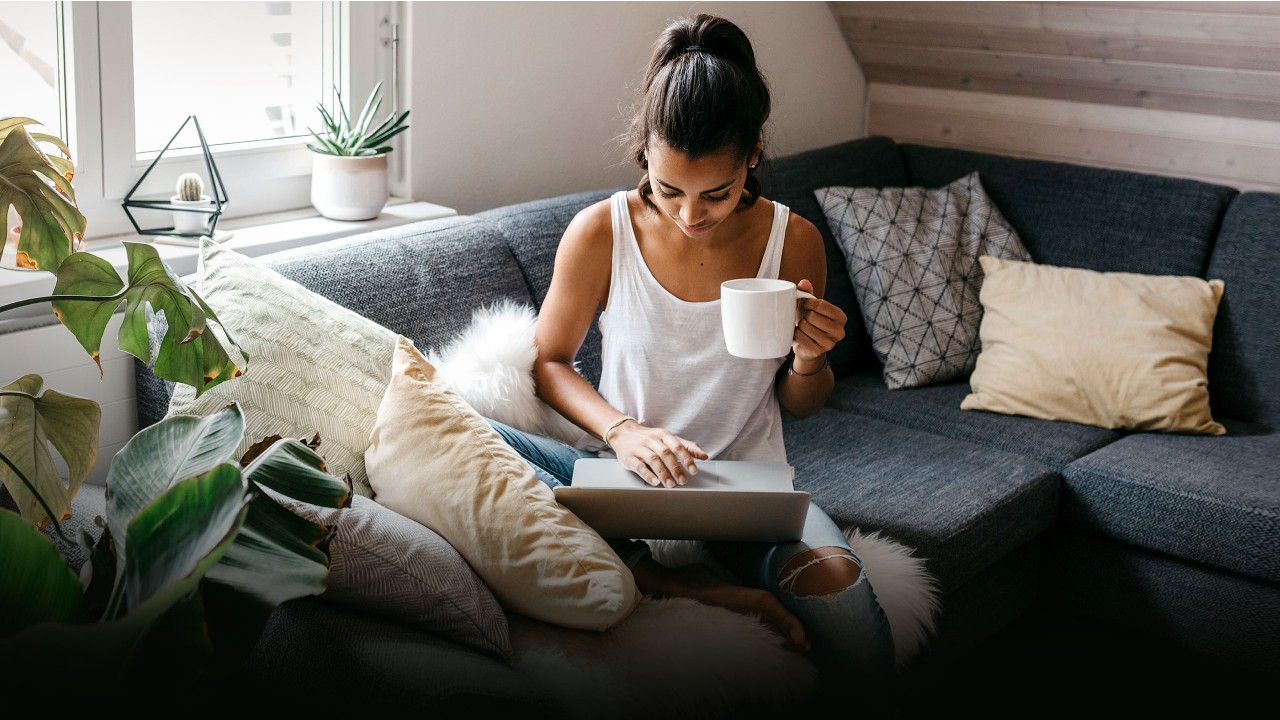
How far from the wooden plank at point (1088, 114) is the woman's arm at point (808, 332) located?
1.68 meters

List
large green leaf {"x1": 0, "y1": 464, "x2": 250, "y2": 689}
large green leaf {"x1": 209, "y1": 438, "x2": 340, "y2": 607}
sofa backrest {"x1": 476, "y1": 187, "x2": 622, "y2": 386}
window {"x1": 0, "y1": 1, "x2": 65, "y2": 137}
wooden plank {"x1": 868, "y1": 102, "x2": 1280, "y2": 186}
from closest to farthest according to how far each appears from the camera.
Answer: large green leaf {"x1": 0, "y1": 464, "x2": 250, "y2": 689}
large green leaf {"x1": 209, "y1": 438, "x2": 340, "y2": 607}
window {"x1": 0, "y1": 1, "x2": 65, "y2": 137}
sofa backrest {"x1": 476, "y1": 187, "x2": 622, "y2": 386}
wooden plank {"x1": 868, "y1": 102, "x2": 1280, "y2": 186}

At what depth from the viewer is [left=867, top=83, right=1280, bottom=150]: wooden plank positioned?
9.32ft

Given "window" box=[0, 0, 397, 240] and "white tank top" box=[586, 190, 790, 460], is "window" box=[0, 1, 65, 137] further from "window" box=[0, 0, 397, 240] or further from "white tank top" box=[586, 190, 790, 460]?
"white tank top" box=[586, 190, 790, 460]

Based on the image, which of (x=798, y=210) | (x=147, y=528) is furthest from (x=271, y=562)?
(x=798, y=210)

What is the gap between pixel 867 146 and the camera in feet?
9.89

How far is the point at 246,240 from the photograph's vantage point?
6.69 feet

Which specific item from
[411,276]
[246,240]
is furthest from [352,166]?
[411,276]

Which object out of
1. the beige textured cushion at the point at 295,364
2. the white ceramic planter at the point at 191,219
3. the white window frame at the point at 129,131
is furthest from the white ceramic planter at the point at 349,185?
the beige textured cushion at the point at 295,364

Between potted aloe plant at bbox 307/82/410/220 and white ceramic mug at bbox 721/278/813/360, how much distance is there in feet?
3.37

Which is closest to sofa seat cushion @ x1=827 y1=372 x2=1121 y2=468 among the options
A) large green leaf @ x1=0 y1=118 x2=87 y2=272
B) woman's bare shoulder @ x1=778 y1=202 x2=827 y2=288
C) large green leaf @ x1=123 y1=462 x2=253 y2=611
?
woman's bare shoulder @ x1=778 y1=202 x2=827 y2=288

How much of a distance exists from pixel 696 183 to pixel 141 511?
867 mm

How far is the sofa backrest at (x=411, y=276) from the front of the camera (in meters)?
1.79

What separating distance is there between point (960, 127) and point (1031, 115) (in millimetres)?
213

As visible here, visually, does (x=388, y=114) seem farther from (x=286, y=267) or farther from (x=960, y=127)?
(x=960, y=127)
